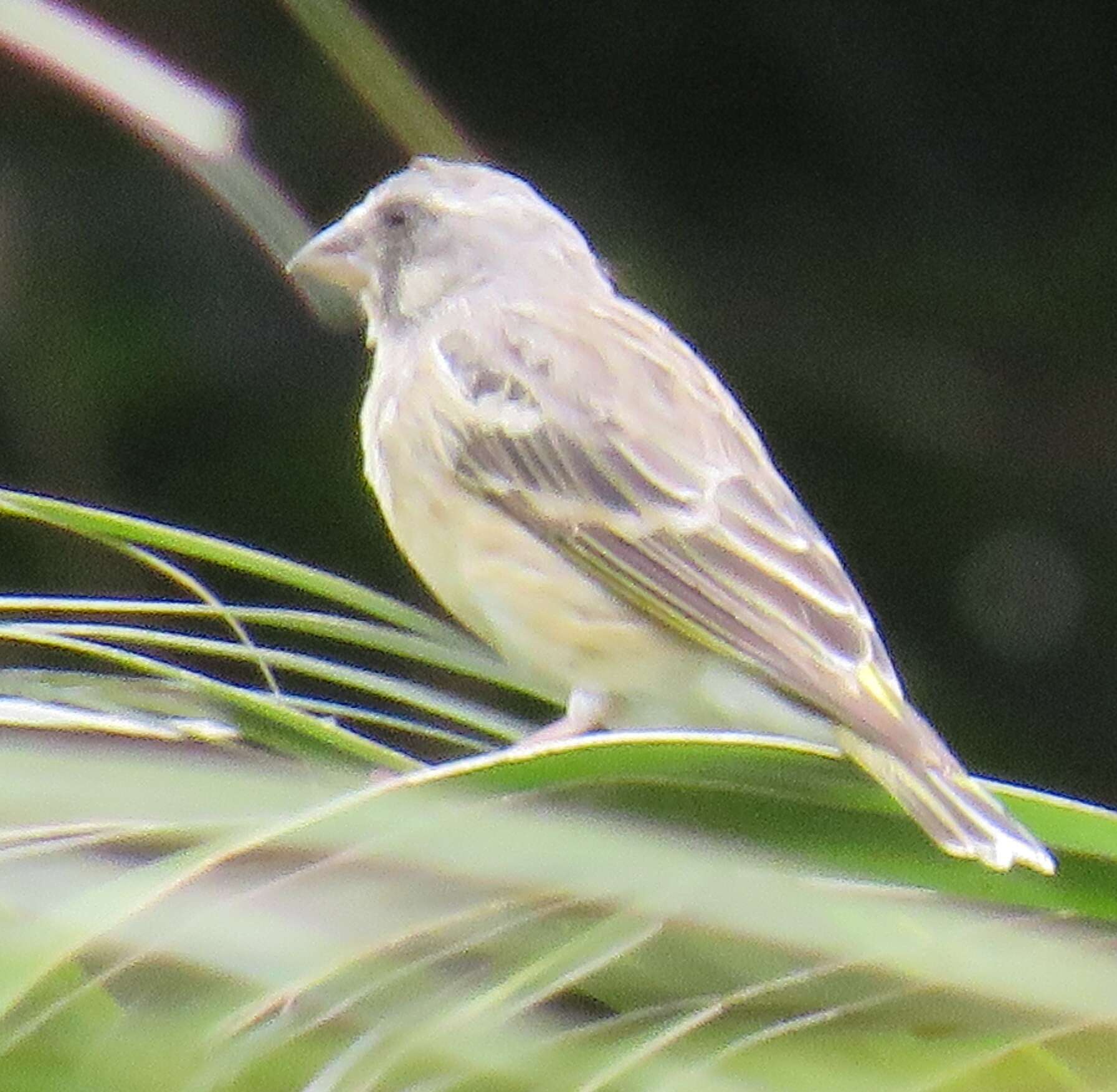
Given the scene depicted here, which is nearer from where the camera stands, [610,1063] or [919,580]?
[610,1063]

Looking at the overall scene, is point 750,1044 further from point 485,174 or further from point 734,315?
point 734,315

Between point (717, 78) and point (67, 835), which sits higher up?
point (717, 78)

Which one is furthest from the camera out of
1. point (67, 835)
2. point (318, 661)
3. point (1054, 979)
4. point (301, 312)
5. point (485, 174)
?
point (301, 312)

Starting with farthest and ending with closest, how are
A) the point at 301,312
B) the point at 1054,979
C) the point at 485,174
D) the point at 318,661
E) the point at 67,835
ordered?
the point at 301,312
the point at 485,174
the point at 318,661
the point at 67,835
the point at 1054,979

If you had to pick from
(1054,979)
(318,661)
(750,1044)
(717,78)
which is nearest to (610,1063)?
(750,1044)

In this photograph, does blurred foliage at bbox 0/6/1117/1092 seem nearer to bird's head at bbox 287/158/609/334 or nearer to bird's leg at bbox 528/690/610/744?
bird's head at bbox 287/158/609/334

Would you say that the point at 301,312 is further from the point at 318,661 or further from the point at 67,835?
the point at 67,835

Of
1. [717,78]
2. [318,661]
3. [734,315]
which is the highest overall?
[717,78]
